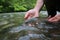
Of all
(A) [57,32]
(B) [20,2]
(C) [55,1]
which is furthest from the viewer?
(B) [20,2]

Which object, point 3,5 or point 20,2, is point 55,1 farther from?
point 20,2

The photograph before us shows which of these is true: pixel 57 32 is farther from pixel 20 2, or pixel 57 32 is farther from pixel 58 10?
pixel 20 2

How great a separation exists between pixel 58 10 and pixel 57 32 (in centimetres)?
85

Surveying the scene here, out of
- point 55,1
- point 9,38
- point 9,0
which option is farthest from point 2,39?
point 9,0

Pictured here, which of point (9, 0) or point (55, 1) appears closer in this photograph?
point (55, 1)

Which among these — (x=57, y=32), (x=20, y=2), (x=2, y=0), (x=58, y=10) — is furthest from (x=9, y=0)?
(x=57, y=32)

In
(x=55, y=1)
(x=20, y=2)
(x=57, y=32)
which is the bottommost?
(x=20, y=2)

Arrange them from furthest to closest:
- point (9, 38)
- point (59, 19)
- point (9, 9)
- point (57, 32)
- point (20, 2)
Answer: point (20, 2) < point (9, 9) < point (59, 19) < point (57, 32) < point (9, 38)

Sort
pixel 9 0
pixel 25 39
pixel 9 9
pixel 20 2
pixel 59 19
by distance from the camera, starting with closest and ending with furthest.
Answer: pixel 25 39 → pixel 59 19 → pixel 9 9 → pixel 9 0 → pixel 20 2

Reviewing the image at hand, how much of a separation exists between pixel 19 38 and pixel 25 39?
2.6 inches

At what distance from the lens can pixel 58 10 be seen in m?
2.61

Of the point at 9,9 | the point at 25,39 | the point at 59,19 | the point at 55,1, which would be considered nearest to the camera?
the point at 25,39

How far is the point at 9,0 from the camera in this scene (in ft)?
42.2

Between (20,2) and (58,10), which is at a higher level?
(58,10)
